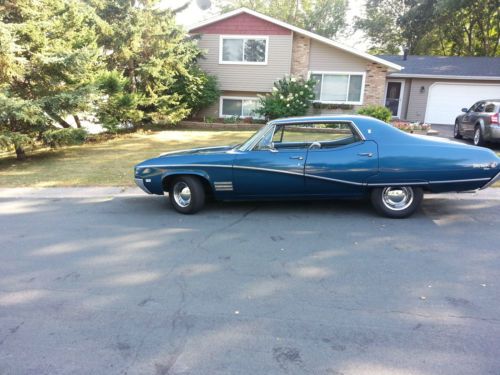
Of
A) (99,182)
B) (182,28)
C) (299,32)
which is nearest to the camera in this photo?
(99,182)

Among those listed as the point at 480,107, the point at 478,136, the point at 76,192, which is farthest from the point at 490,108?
the point at 76,192

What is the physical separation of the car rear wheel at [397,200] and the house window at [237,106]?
15458 millimetres

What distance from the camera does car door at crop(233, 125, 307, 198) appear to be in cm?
591

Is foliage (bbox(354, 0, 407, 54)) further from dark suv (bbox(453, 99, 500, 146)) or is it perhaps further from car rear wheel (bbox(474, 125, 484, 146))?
car rear wheel (bbox(474, 125, 484, 146))

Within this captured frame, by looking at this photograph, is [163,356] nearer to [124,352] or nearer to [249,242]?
[124,352]

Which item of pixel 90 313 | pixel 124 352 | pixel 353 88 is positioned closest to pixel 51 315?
pixel 90 313

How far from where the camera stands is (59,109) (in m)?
11.5

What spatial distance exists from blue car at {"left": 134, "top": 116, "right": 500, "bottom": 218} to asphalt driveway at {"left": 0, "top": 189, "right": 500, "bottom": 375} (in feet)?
1.23

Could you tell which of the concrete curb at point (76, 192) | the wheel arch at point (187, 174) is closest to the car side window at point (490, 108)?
the concrete curb at point (76, 192)

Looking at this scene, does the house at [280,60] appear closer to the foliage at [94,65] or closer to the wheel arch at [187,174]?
the foliage at [94,65]

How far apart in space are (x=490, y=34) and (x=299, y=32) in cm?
2176

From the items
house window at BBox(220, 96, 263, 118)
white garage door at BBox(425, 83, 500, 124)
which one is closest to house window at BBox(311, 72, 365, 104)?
house window at BBox(220, 96, 263, 118)

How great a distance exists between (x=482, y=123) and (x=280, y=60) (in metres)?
10.4

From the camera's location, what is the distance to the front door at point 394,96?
72.5 ft
